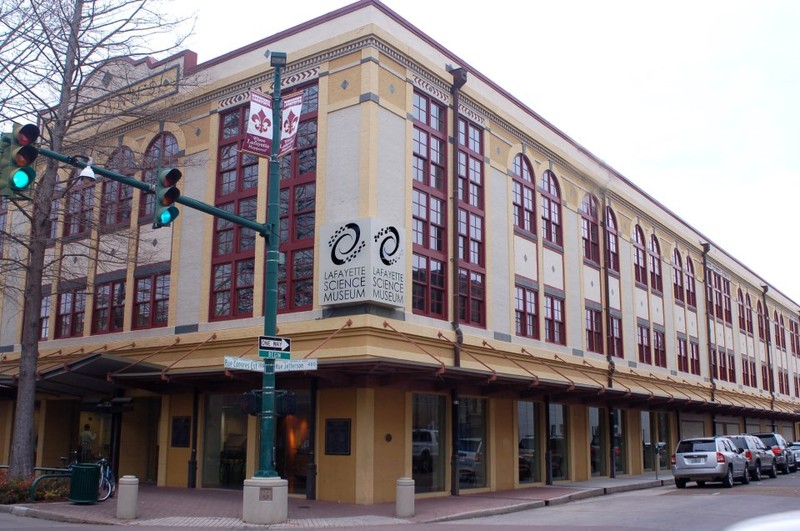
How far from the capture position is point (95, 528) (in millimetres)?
15547

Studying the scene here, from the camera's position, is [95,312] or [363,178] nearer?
[363,178]

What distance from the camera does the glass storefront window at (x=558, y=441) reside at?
96.4 ft

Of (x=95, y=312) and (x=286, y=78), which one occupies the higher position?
(x=286, y=78)

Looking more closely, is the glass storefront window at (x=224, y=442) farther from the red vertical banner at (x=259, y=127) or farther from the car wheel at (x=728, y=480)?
the car wheel at (x=728, y=480)

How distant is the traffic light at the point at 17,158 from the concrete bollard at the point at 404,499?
399 inches

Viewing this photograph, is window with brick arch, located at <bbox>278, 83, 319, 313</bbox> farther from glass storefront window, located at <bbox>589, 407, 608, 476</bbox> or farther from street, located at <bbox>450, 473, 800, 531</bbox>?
glass storefront window, located at <bbox>589, 407, 608, 476</bbox>

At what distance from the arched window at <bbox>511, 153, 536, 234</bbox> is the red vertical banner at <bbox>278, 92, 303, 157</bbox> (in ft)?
41.6

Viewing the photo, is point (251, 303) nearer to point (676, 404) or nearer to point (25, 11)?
point (25, 11)

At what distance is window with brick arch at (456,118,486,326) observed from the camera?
25344 mm

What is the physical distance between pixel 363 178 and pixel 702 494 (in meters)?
13.4

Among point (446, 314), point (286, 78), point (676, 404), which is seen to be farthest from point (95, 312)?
point (676, 404)

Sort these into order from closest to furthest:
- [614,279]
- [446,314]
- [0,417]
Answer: [446,314] < [0,417] < [614,279]

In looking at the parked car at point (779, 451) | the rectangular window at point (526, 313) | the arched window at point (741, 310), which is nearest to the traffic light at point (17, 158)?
the rectangular window at point (526, 313)

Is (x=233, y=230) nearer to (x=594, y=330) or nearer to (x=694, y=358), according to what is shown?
(x=594, y=330)
